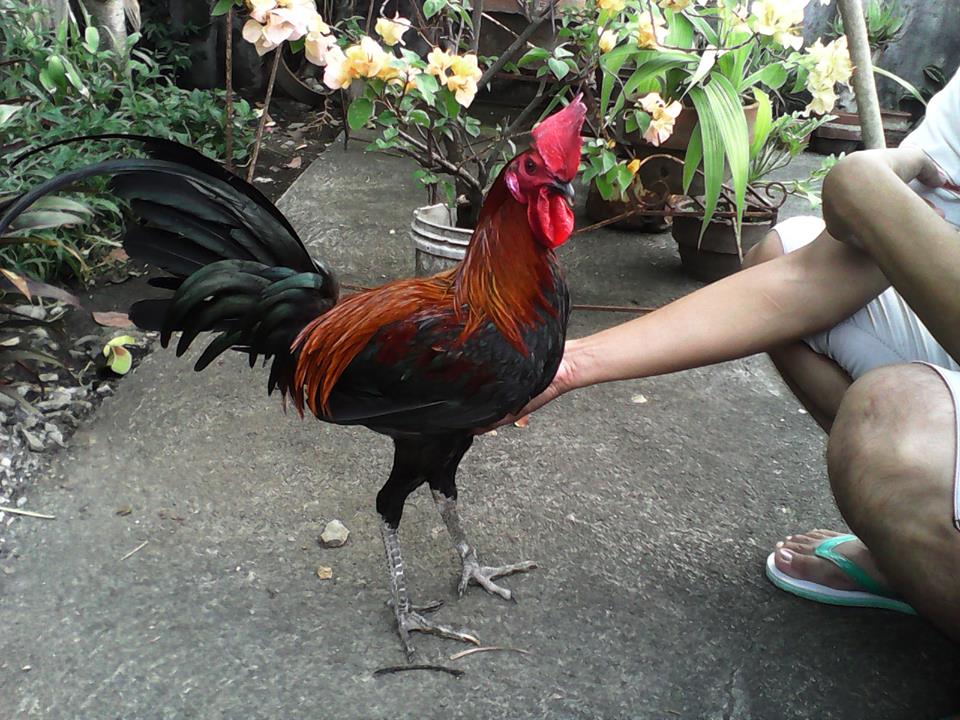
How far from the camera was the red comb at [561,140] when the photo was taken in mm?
1459

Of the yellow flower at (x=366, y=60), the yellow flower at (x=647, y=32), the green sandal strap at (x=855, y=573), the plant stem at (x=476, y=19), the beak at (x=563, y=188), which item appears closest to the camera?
the beak at (x=563, y=188)

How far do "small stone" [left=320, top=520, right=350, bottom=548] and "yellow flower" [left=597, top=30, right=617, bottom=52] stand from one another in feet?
6.18

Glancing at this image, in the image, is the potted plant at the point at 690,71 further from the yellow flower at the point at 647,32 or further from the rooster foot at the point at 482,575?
the rooster foot at the point at 482,575

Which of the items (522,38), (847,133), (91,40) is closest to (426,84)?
(522,38)

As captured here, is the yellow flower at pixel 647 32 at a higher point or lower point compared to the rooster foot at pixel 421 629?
higher

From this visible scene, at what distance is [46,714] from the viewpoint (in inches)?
65.5

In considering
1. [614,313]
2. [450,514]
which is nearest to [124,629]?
[450,514]

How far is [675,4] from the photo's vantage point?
2.64 metres

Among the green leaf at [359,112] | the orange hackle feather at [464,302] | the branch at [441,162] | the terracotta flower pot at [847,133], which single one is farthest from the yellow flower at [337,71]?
the terracotta flower pot at [847,133]

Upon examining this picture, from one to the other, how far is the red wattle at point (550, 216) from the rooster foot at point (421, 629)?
3.28ft

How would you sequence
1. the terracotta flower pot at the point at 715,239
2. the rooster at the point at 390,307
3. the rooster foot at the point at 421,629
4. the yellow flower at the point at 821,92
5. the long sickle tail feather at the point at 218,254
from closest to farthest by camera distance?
the rooster at the point at 390,307, the long sickle tail feather at the point at 218,254, the rooster foot at the point at 421,629, the yellow flower at the point at 821,92, the terracotta flower pot at the point at 715,239

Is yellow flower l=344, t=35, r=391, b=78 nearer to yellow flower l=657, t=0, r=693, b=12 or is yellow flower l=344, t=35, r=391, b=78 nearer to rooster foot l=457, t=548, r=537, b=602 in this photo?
yellow flower l=657, t=0, r=693, b=12

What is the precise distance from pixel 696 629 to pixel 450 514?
0.69m

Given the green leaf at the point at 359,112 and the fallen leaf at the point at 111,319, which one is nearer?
the green leaf at the point at 359,112
